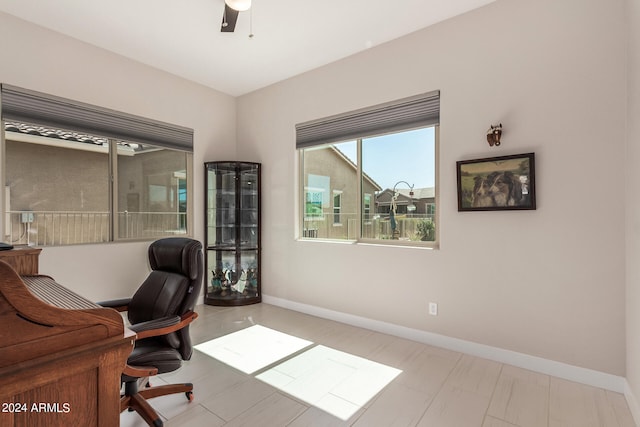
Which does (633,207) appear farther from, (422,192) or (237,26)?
(237,26)

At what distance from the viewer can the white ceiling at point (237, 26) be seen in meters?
2.76

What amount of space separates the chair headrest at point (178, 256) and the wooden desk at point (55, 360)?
4.21 ft

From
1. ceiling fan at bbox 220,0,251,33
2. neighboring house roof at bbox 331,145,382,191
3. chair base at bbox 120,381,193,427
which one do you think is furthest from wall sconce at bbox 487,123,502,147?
chair base at bbox 120,381,193,427

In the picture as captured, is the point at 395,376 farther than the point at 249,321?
No

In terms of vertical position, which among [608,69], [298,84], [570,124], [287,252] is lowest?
[287,252]

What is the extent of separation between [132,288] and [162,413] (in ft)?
7.02

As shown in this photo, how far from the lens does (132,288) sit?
3729 mm

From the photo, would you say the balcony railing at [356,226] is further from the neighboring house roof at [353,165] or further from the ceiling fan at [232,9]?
the ceiling fan at [232,9]

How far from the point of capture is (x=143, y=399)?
6.21 feet

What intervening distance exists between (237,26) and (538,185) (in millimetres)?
3001

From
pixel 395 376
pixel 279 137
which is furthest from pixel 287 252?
pixel 395 376

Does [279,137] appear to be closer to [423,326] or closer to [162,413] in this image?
[423,326]

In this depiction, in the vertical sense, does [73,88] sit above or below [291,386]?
above

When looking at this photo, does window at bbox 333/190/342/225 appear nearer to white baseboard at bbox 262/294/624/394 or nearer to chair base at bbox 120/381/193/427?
white baseboard at bbox 262/294/624/394
